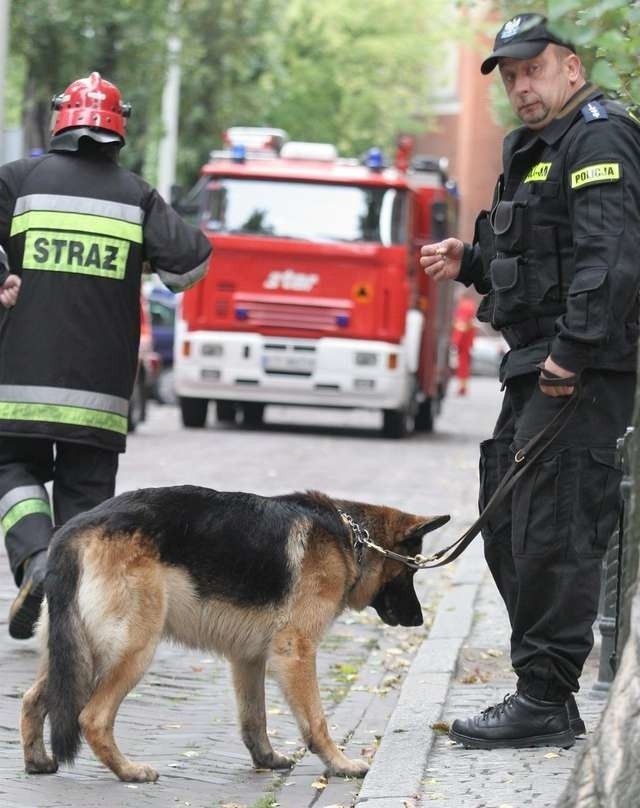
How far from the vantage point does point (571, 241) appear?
505cm

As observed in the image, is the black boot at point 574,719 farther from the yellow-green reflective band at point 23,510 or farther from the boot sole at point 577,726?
the yellow-green reflective band at point 23,510

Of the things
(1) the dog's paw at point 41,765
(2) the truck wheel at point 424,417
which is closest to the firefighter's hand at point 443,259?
(1) the dog's paw at point 41,765

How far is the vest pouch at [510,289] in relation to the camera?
509 centimetres

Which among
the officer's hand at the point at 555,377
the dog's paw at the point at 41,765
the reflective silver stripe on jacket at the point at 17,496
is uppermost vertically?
the officer's hand at the point at 555,377

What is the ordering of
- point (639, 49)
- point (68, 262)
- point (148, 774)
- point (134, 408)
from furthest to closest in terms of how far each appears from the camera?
point (134, 408), point (68, 262), point (148, 774), point (639, 49)

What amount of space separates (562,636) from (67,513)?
80.2 inches

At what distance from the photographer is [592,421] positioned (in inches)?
199

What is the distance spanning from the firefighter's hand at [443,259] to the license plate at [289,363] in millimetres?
13639

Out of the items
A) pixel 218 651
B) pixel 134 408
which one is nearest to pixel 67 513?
pixel 218 651

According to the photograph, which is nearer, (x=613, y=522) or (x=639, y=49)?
(x=639, y=49)

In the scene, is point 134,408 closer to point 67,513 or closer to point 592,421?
point 67,513

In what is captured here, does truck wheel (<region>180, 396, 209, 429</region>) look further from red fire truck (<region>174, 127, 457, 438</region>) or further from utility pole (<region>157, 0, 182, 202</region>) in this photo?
utility pole (<region>157, 0, 182, 202</region>)

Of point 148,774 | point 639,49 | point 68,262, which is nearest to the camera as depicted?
point 639,49

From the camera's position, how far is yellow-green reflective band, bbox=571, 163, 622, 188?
4.86 metres
